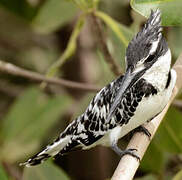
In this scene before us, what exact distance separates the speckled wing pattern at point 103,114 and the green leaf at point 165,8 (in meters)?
0.31

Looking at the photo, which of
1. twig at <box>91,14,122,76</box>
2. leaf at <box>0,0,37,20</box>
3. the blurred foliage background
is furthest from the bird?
leaf at <box>0,0,37,20</box>

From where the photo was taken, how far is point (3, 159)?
129 inches

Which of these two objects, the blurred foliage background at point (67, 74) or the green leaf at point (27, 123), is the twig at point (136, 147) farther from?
the green leaf at point (27, 123)

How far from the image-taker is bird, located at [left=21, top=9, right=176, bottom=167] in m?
1.89

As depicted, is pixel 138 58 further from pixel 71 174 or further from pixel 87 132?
pixel 71 174

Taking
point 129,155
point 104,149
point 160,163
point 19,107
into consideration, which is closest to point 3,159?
point 19,107

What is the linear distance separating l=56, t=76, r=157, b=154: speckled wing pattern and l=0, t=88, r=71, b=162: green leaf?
0.95 metres

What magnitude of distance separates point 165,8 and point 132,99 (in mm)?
384

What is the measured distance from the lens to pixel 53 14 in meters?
3.21

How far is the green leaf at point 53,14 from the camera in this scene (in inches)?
127

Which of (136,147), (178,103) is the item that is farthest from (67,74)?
(136,147)

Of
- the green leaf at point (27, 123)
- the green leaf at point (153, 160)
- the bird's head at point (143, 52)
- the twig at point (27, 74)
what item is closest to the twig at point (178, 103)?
the green leaf at point (153, 160)

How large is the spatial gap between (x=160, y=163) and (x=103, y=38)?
0.66 m

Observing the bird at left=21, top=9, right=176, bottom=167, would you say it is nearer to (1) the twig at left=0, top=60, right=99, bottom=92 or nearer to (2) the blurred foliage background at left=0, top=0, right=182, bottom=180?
(2) the blurred foliage background at left=0, top=0, right=182, bottom=180
